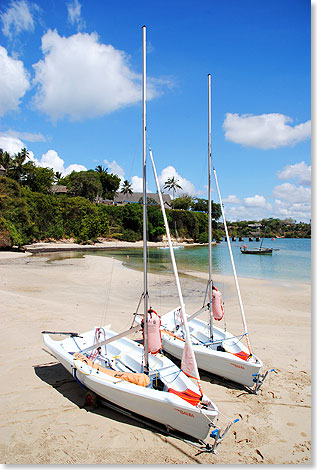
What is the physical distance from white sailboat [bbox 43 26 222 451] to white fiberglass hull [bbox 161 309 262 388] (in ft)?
4.06

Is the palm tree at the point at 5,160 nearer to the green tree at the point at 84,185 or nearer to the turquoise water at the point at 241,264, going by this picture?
the green tree at the point at 84,185

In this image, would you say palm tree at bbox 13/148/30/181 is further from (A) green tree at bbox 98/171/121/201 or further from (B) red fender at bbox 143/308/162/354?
(B) red fender at bbox 143/308/162/354

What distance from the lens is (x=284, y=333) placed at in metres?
11.6

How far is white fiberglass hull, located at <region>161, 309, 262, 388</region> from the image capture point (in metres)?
7.42

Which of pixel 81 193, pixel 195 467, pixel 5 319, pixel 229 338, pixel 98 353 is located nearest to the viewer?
pixel 195 467

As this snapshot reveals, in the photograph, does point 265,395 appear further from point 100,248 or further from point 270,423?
point 100,248

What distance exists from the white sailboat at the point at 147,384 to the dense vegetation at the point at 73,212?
100 feet

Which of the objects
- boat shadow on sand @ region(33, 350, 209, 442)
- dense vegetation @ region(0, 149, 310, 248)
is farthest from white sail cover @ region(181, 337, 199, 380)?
dense vegetation @ region(0, 149, 310, 248)

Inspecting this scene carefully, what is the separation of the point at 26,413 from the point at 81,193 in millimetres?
66600

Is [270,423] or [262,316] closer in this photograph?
[270,423]

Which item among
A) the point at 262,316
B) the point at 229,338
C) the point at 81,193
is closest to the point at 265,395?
the point at 229,338

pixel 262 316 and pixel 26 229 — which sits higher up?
pixel 26 229

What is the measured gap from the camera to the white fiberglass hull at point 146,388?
5.43 metres

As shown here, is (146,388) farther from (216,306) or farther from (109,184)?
(109,184)
